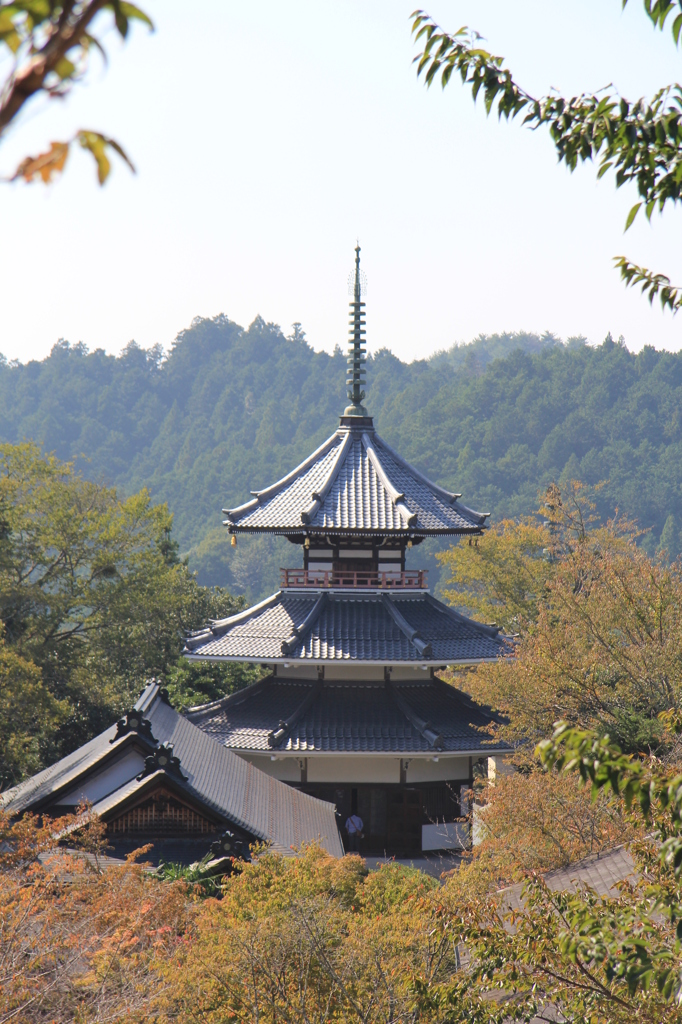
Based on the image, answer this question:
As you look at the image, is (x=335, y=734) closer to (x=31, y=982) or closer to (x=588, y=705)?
(x=588, y=705)

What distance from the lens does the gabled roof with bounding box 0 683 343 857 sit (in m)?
14.8

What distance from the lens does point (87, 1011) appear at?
8.72 m

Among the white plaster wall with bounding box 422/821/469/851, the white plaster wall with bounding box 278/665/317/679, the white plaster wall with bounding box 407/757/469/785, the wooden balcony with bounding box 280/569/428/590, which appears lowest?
the white plaster wall with bounding box 422/821/469/851

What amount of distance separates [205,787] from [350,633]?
6.24 m

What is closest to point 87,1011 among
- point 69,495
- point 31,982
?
point 31,982

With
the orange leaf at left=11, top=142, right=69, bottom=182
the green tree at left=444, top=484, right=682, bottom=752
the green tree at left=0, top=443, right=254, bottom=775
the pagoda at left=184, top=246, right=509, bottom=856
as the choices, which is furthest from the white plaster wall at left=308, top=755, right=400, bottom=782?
the orange leaf at left=11, top=142, right=69, bottom=182

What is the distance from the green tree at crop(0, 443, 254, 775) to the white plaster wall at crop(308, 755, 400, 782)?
7557 mm

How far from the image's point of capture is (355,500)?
2225 centimetres

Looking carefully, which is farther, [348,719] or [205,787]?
[348,719]

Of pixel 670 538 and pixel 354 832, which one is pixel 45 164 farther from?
pixel 670 538

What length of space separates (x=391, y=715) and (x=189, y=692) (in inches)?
354

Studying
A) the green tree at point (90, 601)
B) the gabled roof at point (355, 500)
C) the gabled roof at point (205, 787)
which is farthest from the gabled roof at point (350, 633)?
the green tree at point (90, 601)

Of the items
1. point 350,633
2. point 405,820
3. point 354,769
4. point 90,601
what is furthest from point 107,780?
point 90,601

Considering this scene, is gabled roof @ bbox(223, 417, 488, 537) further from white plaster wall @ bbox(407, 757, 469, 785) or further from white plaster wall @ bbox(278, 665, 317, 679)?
white plaster wall @ bbox(407, 757, 469, 785)
